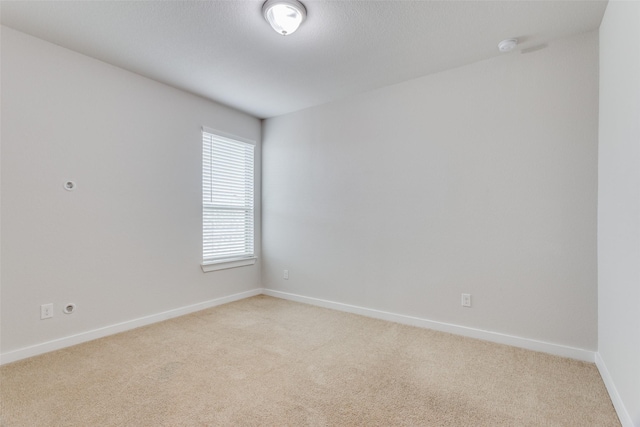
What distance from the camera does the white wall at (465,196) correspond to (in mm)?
2418

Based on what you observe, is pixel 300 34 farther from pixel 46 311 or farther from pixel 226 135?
pixel 46 311

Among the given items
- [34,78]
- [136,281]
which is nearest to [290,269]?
[136,281]

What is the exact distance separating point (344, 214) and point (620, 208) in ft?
7.84

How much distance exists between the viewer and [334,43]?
2541mm

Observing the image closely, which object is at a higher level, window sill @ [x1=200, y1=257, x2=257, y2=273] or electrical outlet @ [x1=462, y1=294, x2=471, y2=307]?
window sill @ [x1=200, y1=257, x2=257, y2=273]

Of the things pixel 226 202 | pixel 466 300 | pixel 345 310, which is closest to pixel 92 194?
pixel 226 202

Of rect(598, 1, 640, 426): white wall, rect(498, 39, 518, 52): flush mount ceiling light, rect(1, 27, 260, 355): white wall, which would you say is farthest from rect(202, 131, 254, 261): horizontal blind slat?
rect(598, 1, 640, 426): white wall

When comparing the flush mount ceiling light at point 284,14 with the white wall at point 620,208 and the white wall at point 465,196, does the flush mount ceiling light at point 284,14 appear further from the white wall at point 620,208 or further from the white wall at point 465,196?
the white wall at point 620,208

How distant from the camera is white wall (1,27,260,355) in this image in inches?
94.7

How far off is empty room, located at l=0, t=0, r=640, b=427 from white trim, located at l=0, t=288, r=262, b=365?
21 millimetres

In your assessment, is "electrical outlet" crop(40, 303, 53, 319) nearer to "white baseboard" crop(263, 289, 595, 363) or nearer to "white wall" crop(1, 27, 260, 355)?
"white wall" crop(1, 27, 260, 355)

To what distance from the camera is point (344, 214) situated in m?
3.71

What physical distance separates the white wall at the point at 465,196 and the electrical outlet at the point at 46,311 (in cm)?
245

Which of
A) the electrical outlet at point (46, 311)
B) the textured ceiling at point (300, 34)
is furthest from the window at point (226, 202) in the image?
the electrical outlet at point (46, 311)
